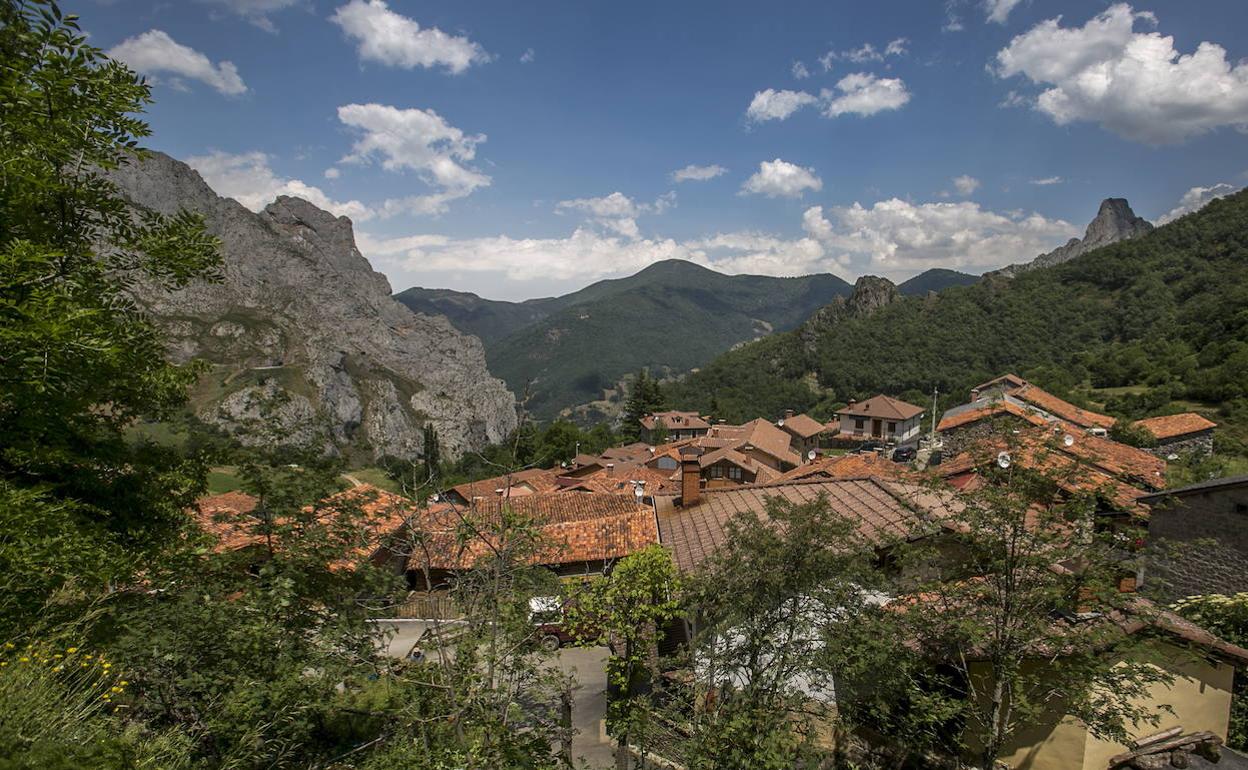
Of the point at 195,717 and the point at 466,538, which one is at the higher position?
the point at 466,538

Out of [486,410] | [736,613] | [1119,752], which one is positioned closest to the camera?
[736,613]

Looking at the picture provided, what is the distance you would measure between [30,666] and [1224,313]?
84205mm

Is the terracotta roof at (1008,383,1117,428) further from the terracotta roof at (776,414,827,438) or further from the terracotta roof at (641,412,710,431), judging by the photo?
the terracotta roof at (641,412,710,431)

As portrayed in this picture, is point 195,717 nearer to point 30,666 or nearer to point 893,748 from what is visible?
point 30,666

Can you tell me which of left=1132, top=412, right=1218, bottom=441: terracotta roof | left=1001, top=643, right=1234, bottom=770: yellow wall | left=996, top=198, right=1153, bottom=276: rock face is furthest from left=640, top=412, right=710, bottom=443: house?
left=996, top=198, right=1153, bottom=276: rock face

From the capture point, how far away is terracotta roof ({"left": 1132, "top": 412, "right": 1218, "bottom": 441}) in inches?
1267

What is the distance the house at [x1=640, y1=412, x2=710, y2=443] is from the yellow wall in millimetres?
62537

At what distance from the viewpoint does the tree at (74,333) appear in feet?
14.7

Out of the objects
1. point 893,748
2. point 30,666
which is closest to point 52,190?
point 30,666

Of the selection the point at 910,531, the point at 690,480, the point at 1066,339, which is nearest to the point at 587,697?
the point at 690,480

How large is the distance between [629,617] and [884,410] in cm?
6602

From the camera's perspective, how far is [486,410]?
140 metres

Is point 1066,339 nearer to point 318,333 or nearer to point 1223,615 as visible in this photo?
point 1223,615

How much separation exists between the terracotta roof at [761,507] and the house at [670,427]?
5288 cm
